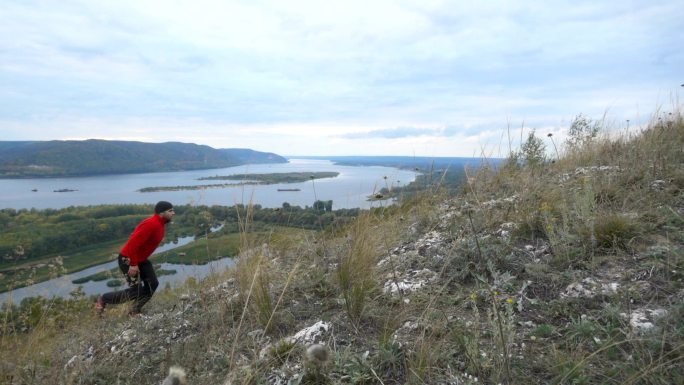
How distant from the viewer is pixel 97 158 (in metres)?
123

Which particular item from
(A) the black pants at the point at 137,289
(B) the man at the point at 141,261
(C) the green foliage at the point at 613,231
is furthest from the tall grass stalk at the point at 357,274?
(B) the man at the point at 141,261

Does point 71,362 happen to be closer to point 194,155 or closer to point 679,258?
point 679,258

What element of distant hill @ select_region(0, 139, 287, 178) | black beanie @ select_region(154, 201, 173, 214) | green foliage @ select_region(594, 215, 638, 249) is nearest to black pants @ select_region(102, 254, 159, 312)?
black beanie @ select_region(154, 201, 173, 214)

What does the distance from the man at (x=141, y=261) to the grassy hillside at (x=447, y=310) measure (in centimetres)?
59

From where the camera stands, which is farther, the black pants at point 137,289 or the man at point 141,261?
the man at point 141,261

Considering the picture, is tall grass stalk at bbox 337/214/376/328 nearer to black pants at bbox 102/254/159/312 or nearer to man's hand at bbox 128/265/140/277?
black pants at bbox 102/254/159/312

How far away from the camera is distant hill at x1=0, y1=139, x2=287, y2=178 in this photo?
4279 inches

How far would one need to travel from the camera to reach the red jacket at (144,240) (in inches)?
215

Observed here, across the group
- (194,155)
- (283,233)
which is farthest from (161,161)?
(283,233)

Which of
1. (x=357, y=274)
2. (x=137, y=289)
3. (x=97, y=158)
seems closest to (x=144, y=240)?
(x=137, y=289)

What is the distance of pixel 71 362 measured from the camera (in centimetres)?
304

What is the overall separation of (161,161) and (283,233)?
452 feet

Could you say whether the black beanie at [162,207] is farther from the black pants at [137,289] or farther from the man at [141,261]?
the black pants at [137,289]

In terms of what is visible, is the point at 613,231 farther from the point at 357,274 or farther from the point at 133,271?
the point at 133,271
